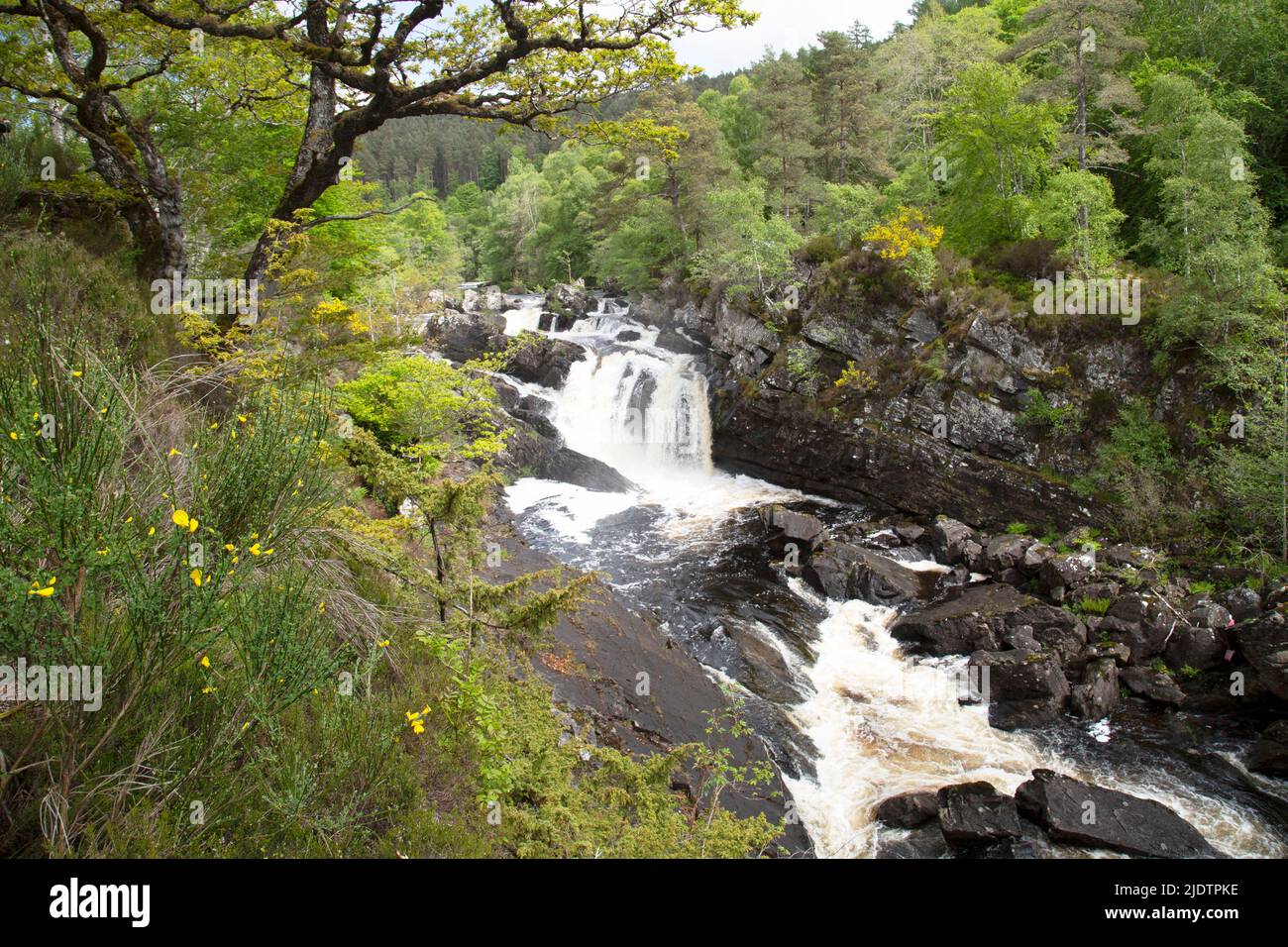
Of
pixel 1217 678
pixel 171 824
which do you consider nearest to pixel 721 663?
pixel 1217 678

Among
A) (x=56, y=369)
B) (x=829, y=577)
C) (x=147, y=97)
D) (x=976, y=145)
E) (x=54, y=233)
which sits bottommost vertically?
(x=829, y=577)

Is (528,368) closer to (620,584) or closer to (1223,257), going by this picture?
(620,584)

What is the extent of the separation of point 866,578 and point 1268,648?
6.65 metres

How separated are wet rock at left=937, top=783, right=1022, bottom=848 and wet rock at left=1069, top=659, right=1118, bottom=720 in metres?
3.35

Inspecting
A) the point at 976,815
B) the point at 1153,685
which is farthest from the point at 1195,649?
the point at 976,815

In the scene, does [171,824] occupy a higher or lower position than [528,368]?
lower

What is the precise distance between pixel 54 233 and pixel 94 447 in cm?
715

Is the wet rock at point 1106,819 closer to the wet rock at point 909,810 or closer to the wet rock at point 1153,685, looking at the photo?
the wet rock at point 909,810

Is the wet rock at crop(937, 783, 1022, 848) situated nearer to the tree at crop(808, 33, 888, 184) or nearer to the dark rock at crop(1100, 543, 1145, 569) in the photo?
the dark rock at crop(1100, 543, 1145, 569)

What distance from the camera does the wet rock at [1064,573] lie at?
13688 mm

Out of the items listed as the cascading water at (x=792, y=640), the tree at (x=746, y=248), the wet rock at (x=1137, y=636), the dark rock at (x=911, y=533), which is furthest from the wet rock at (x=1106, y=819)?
the tree at (x=746, y=248)

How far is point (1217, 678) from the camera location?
1130 centimetres

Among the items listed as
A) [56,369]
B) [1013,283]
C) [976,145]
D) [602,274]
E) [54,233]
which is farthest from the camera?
[602,274]

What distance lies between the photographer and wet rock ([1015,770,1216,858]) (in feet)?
26.8
